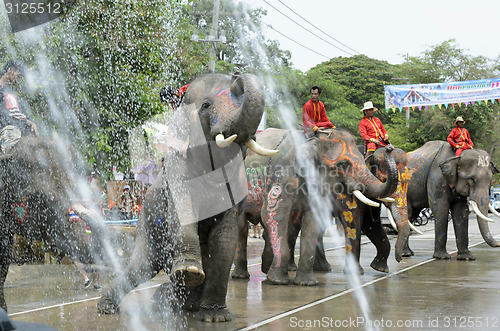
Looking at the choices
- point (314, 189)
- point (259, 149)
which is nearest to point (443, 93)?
point (314, 189)

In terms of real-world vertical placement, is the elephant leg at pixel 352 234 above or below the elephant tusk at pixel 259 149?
below

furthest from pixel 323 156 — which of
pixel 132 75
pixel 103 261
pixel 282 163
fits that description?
pixel 132 75

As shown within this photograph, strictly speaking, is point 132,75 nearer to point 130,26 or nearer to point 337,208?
point 130,26

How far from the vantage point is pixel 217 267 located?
6.43 m

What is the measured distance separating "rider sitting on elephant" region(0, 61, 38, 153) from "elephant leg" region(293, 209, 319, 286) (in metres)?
4.08

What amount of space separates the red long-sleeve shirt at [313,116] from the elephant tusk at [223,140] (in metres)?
4.62

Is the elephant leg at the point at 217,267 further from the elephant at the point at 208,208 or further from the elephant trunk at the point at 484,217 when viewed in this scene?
the elephant trunk at the point at 484,217

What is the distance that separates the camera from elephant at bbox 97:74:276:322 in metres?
5.97

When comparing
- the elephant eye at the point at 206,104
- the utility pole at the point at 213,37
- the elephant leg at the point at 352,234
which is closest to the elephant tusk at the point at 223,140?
the elephant eye at the point at 206,104

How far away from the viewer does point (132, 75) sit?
41.3ft

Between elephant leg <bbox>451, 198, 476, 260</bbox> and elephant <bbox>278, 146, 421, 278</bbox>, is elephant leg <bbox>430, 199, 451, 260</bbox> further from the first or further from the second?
elephant <bbox>278, 146, 421, 278</bbox>

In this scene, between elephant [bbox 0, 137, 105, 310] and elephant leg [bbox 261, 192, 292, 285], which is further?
elephant leg [bbox 261, 192, 292, 285]

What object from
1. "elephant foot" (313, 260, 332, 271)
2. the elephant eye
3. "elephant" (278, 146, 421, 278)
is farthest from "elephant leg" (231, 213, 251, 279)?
the elephant eye

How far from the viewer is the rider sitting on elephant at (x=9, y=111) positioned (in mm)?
6953
